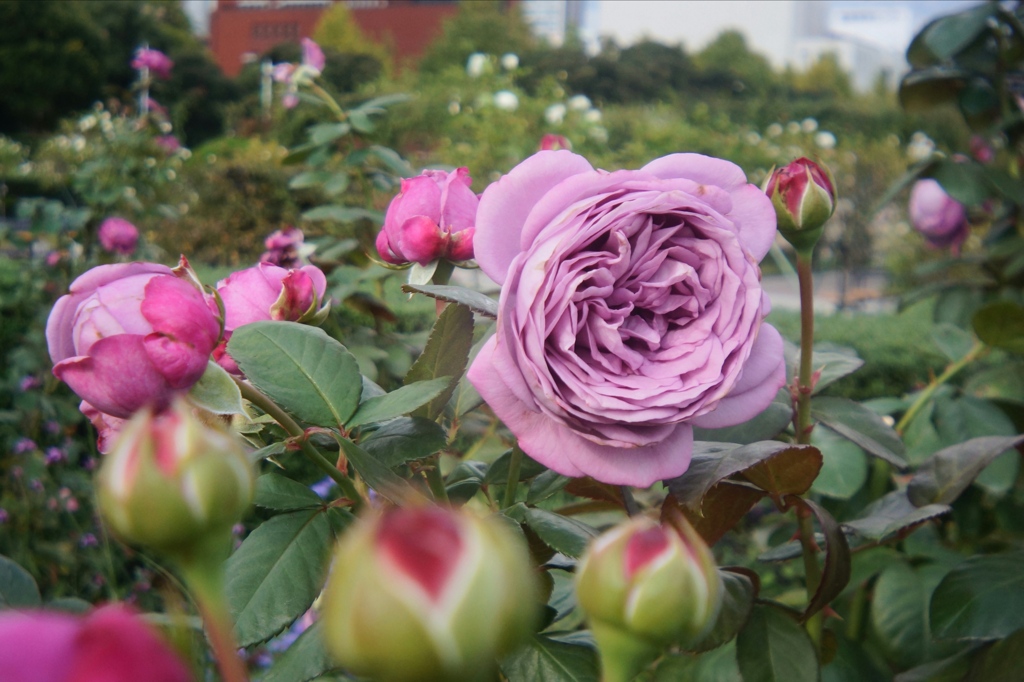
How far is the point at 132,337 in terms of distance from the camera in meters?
0.27

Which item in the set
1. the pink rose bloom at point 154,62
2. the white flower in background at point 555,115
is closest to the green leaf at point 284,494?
the pink rose bloom at point 154,62

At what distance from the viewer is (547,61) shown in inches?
595

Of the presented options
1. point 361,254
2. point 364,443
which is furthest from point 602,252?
point 361,254

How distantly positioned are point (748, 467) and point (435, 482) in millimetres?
129

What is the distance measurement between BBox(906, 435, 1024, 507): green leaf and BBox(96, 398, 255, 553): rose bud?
1.37 feet

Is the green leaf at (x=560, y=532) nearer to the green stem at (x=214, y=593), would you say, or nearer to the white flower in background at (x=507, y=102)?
the green stem at (x=214, y=593)

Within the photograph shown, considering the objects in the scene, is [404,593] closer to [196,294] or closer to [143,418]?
[143,418]

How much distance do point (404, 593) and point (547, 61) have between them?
624 inches

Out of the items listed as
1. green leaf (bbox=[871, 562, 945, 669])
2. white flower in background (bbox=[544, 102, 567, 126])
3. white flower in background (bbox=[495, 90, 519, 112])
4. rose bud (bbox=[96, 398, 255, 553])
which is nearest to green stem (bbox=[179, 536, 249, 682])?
rose bud (bbox=[96, 398, 255, 553])

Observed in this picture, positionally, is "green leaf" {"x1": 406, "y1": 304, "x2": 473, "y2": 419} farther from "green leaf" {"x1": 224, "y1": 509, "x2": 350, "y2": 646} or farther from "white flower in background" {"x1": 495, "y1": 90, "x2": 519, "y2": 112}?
"white flower in background" {"x1": 495, "y1": 90, "x2": 519, "y2": 112}

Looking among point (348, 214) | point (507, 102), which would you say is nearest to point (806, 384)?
point (348, 214)

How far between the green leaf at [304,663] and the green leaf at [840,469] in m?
→ 0.37

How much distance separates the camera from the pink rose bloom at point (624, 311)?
0.29 m

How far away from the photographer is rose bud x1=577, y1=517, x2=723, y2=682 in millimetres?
150
